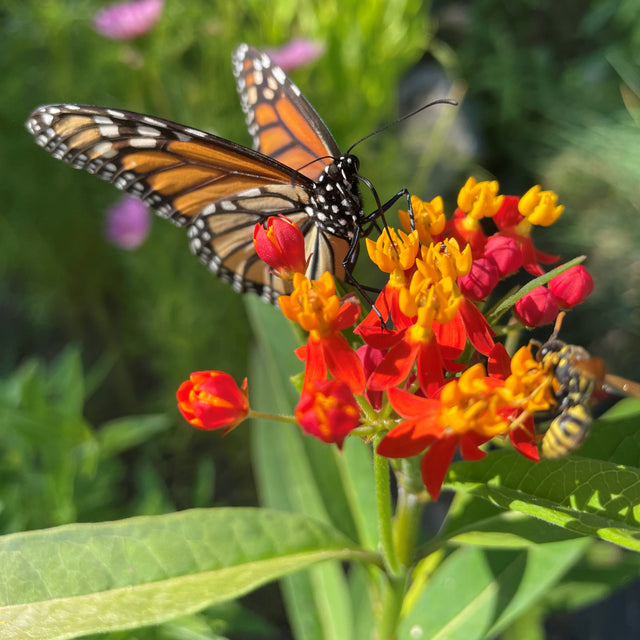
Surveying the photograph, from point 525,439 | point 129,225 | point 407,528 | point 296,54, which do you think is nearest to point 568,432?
point 525,439

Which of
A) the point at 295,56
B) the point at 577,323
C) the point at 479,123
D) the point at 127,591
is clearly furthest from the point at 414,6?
the point at 127,591

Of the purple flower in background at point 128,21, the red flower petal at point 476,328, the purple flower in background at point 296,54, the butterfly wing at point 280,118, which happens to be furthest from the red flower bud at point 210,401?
the purple flower in background at point 128,21

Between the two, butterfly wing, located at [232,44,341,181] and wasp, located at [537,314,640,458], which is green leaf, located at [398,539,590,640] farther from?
butterfly wing, located at [232,44,341,181]

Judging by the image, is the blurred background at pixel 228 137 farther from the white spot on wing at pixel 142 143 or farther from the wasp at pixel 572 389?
the wasp at pixel 572 389

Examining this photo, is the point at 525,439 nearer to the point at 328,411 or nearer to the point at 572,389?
the point at 572,389

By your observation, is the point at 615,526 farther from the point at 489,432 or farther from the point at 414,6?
the point at 414,6

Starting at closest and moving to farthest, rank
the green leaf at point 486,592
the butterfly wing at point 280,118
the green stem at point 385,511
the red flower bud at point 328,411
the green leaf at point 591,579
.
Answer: the red flower bud at point 328,411
the green stem at point 385,511
the green leaf at point 486,592
the butterfly wing at point 280,118
the green leaf at point 591,579

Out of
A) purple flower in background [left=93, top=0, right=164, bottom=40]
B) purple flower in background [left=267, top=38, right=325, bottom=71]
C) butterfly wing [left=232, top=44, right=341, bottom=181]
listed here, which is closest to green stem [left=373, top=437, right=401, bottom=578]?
butterfly wing [left=232, top=44, right=341, bottom=181]
